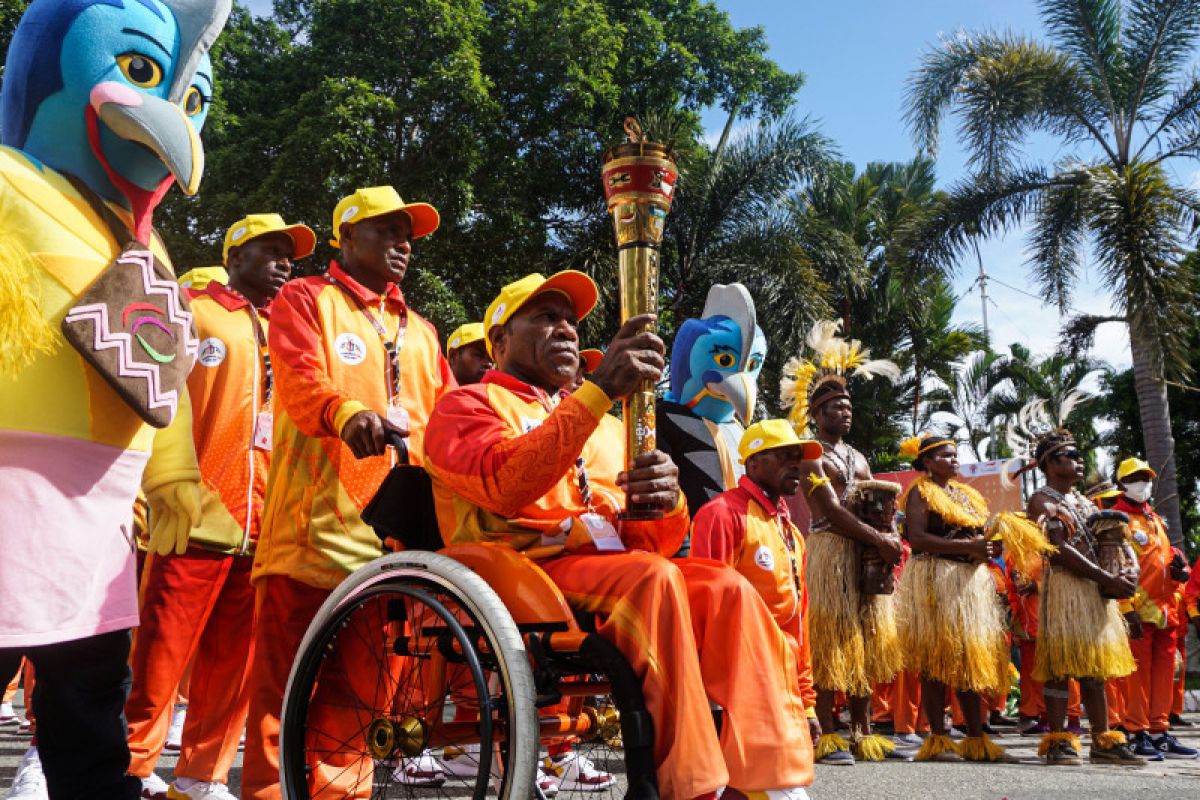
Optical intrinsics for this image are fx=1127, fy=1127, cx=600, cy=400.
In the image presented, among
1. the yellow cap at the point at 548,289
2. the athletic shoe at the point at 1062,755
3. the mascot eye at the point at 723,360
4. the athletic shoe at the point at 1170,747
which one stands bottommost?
the athletic shoe at the point at 1170,747

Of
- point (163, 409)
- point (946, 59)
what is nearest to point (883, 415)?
point (946, 59)

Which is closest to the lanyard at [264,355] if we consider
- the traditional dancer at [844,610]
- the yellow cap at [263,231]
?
the yellow cap at [263,231]

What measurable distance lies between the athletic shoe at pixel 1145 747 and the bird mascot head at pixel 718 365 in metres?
3.83

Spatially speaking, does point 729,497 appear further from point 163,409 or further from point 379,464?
point 163,409

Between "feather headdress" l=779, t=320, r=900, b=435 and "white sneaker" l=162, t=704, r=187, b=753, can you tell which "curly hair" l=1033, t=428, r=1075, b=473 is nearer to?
"feather headdress" l=779, t=320, r=900, b=435

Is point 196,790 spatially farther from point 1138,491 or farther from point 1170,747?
point 1138,491

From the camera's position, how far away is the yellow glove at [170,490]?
3.04m

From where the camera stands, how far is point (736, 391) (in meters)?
6.99

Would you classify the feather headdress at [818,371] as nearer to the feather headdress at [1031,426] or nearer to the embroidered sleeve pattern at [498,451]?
the feather headdress at [1031,426]

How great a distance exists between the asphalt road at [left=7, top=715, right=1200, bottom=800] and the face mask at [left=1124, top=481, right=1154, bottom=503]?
10.4ft

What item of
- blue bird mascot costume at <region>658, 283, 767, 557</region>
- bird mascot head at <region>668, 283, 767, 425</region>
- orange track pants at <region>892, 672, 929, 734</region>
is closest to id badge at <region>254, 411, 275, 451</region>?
blue bird mascot costume at <region>658, 283, 767, 557</region>

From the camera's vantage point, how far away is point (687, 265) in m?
20.2

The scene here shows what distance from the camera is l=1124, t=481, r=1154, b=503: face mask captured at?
9.61 m

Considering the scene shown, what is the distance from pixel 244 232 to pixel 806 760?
3.40 m
